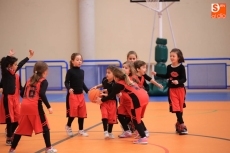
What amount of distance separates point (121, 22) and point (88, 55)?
2340 millimetres

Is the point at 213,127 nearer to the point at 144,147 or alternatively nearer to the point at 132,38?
the point at 144,147

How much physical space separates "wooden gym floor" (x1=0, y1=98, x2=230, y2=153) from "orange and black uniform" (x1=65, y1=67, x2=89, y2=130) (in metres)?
0.42

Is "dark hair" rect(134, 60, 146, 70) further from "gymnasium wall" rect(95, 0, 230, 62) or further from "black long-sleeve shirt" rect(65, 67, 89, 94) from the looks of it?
"gymnasium wall" rect(95, 0, 230, 62)

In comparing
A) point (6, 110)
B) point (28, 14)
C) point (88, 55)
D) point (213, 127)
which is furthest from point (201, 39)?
point (6, 110)

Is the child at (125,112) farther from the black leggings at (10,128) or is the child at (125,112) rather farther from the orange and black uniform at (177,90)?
the black leggings at (10,128)

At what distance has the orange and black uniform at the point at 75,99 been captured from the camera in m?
9.95

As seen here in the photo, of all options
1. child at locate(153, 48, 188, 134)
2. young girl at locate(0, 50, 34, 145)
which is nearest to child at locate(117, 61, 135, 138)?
child at locate(153, 48, 188, 134)

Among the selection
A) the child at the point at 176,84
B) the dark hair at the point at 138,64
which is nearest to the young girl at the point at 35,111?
the dark hair at the point at 138,64

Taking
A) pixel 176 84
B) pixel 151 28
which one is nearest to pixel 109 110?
pixel 176 84

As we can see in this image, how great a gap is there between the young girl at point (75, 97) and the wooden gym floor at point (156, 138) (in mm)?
331

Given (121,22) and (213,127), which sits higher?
(121,22)

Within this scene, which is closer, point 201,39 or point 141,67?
point 141,67

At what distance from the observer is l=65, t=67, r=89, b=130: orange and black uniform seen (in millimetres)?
9953

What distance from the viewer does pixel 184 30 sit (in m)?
23.5
